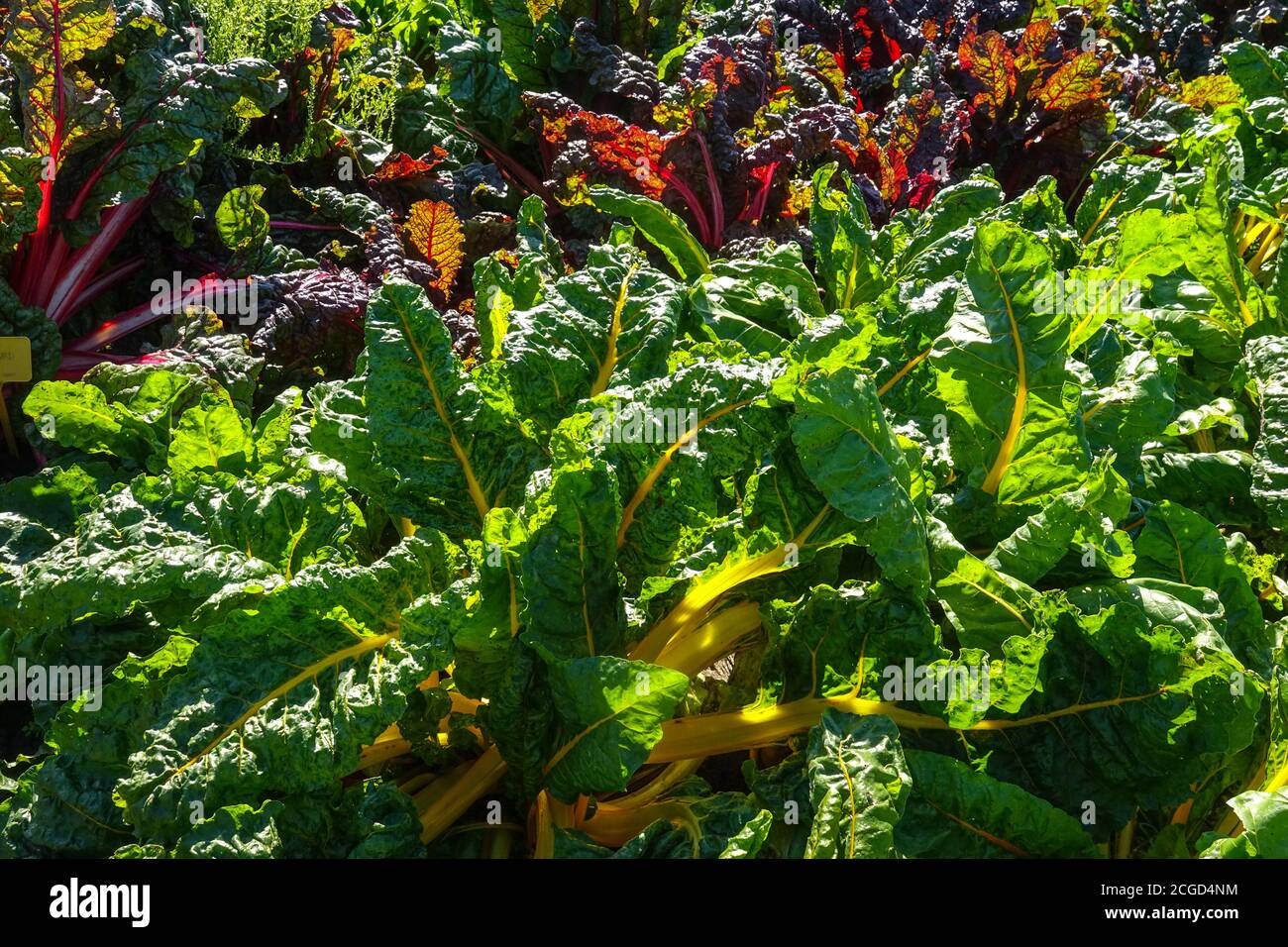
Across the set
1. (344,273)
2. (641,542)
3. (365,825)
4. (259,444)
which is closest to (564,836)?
(365,825)

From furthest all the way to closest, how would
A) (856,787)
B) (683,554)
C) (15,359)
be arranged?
(15,359)
(683,554)
(856,787)

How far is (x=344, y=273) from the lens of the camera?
299cm

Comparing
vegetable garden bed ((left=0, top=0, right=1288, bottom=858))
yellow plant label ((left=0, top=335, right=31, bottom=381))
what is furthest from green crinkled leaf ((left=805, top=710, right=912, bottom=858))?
yellow plant label ((left=0, top=335, right=31, bottom=381))

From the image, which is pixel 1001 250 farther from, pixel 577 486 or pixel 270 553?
pixel 270 553

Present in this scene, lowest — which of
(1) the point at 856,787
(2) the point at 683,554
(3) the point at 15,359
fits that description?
(1) the point at 856,787

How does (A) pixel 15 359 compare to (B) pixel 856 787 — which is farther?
(A) pixel 15 359

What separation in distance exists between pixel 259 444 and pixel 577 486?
0.88m

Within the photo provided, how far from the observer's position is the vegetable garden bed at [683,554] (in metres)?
1.50

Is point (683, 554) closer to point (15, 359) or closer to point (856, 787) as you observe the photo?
point (856, 787)

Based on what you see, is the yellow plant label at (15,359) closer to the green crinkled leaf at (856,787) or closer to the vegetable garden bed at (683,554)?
the vegetable garden bed at (683,554)

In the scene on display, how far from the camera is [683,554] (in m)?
1.76

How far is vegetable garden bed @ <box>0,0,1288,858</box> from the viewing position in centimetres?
150

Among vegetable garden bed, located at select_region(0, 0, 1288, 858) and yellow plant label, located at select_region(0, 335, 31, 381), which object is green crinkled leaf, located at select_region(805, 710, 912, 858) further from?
yellow plant label, located at select_region(0, 335, 31, 381)

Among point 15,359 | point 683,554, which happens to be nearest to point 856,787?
point 683,554
